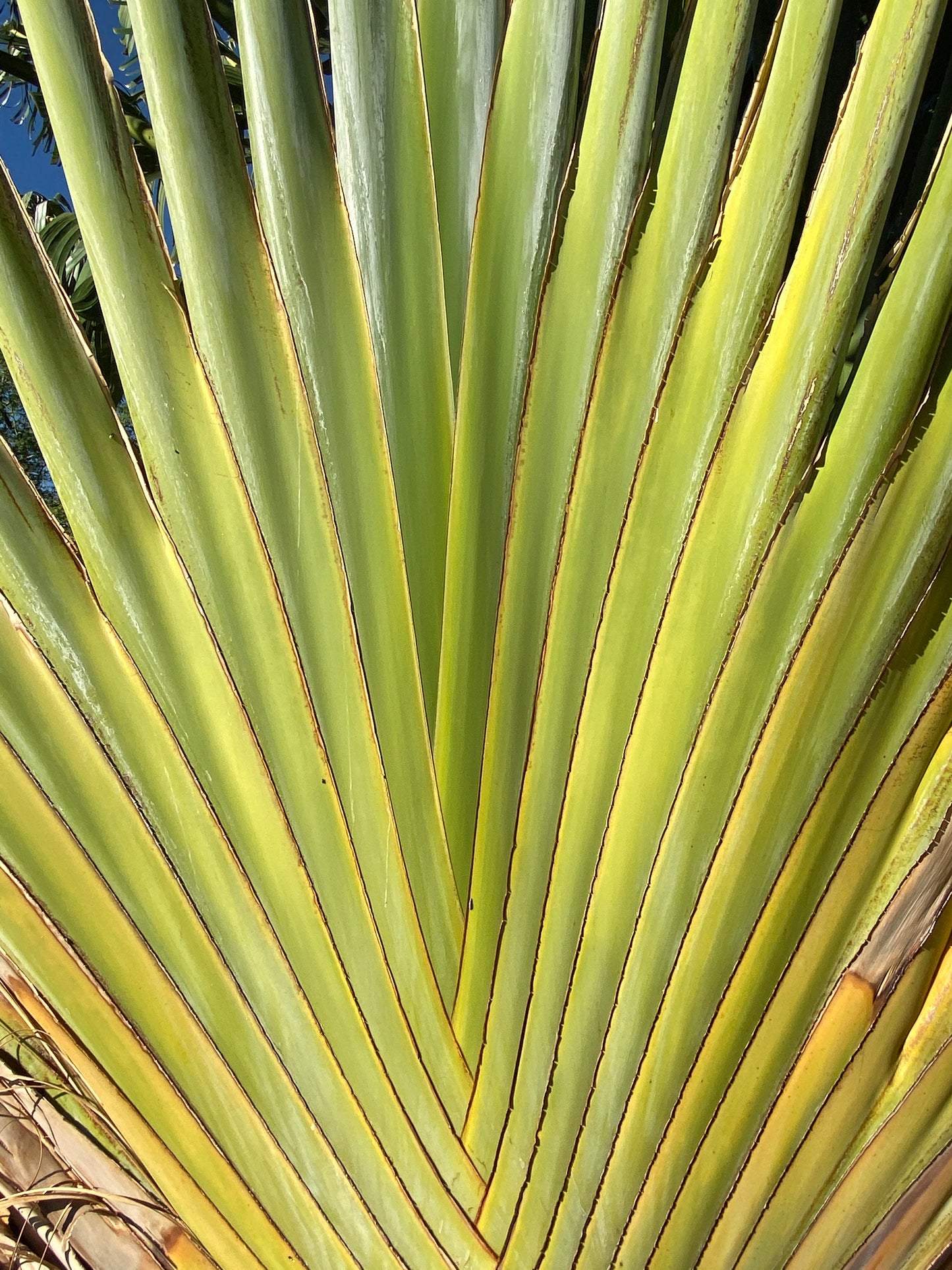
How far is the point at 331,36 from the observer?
59cm

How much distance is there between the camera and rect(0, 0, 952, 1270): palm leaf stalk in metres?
0.51

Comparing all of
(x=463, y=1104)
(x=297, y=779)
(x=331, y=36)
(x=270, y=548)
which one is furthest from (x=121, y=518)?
(x=463, y=1104)

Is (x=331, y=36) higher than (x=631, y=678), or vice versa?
(x=331, y=36)

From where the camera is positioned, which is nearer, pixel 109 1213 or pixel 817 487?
pixel 817 487

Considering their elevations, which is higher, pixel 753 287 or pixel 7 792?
pixel 753 287

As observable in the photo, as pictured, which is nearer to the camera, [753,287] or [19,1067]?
[753,287]

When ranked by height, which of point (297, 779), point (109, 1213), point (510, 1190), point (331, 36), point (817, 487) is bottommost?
point (109, 1213)

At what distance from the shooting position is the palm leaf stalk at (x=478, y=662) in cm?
51

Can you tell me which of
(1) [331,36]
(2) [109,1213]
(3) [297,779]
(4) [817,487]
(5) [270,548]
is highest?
(1) [331,36]

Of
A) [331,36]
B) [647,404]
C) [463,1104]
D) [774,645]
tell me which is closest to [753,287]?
[647,404]

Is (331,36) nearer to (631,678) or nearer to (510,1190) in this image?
(631,678)

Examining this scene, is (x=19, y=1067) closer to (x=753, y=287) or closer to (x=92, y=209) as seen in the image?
(x=92, y=209)

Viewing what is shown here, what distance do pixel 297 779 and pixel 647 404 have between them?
0.32 metres

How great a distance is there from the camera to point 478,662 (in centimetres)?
64
